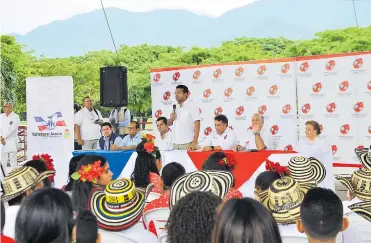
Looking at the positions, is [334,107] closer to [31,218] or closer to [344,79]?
[344,79]

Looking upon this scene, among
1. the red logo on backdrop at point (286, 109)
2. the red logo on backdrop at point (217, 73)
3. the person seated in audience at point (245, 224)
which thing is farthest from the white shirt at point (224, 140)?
the person seated in audience at point (245, 224)

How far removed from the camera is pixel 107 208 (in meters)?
2.85

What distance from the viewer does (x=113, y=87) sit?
924 centimetres

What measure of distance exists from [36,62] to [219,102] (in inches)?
779

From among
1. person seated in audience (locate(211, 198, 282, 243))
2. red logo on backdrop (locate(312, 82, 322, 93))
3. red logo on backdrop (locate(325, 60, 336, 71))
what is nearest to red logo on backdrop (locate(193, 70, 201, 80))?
red logo on backdrop (locate(312, 82, 322, 93))

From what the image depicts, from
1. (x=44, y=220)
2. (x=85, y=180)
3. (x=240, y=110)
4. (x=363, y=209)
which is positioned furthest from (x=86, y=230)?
(x=240, y=110)

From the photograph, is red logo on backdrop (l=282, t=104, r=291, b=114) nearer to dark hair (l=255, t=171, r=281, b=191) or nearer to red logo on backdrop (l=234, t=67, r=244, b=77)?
red logo on backdrop (l=234, t=67, r=244, b=77)

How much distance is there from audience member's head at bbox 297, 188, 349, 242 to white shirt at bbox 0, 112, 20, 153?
8016 mm

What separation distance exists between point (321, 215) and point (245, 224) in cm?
87

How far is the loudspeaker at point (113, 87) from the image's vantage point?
30.1ft

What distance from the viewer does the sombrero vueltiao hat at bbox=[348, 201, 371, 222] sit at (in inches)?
119

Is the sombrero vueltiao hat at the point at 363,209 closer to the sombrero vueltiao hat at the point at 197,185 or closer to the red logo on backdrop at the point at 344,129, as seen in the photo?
the sombrero vueltiao hat at the point at 197,185

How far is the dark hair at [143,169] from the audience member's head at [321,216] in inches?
110

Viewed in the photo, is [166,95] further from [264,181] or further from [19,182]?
[19,182]
